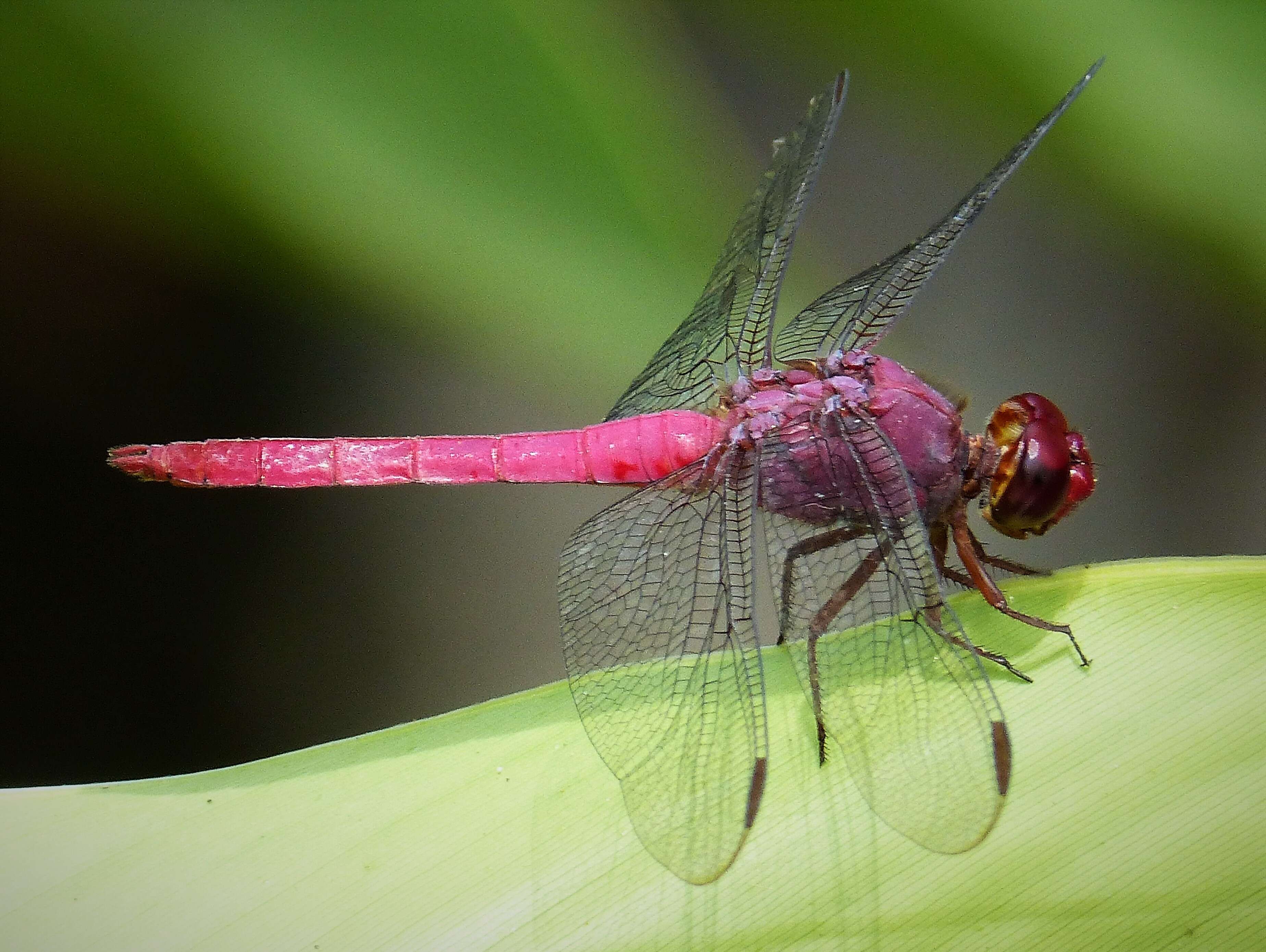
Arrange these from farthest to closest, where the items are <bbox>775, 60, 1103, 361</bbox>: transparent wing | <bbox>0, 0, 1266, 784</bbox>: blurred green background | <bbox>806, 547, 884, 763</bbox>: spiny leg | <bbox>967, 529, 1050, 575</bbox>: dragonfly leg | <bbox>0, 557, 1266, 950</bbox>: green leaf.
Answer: <bbox>0, 0, 1266, 784</bbox>: blurred green background
<bbox>775, 60, 1103, 361</bbox>: transparent wing
<bbox>967, 529, 1050, 575</bbox>: dragonfly leg
<bbox>806, 547, 884, 763</bbox>: spiny leg
<bbox>0, 557, 1266, 950</bbox>: green leaf

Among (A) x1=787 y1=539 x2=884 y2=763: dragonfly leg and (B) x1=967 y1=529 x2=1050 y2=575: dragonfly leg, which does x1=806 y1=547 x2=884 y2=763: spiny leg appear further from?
(B) x1=967 y1=529 x2=1050 y2=575: dragonfly leg

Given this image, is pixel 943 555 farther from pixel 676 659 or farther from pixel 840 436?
pixel 676 659

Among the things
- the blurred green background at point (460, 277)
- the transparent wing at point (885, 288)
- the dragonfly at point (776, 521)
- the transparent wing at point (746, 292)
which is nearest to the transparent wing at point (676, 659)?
the dragonfly at point (776, 521)

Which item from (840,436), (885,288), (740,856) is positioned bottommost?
(740,856)

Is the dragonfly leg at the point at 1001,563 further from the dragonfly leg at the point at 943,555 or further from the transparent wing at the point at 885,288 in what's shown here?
the transparent wing at the point at 885,288

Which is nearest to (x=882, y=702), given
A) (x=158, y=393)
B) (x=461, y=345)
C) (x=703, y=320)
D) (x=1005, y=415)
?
(x=1005, y=415)

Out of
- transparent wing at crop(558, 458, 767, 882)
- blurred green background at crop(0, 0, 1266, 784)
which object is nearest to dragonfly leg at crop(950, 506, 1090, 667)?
transparent wing at crop(558, 458, 767, 882)

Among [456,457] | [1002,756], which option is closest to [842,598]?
[1002,756]
